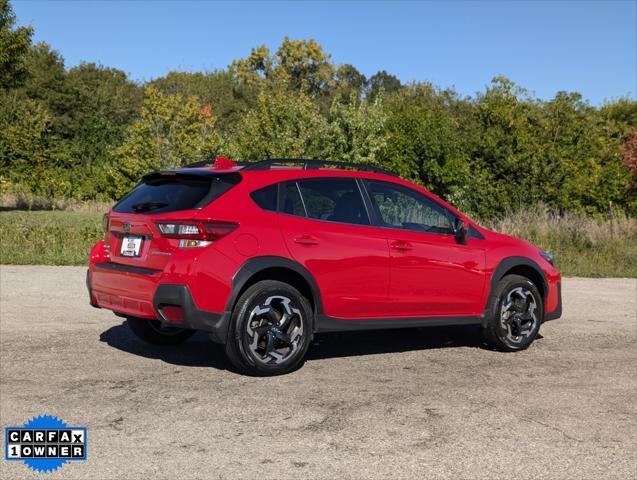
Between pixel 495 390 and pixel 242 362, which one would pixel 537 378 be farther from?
pixel 242 362

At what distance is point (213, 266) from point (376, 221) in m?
A: 1.77

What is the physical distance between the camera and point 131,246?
23.1 ft

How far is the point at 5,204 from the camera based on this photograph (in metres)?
34.8

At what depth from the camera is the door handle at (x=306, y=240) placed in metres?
7.07

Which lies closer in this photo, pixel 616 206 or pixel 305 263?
A: pixel 305 263

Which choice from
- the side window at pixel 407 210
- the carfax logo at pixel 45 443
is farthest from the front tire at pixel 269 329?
the carfax logo at pixel 45 443

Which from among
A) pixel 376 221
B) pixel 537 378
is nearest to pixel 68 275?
pixel 376 221

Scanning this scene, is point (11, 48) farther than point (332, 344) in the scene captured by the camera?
Yes

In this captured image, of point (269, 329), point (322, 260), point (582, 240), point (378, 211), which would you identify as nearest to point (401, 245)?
point (378, 211)

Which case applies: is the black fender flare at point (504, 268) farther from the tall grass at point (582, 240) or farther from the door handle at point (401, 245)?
the tall grass at point (582, 240)

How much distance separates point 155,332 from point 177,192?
1947 mm

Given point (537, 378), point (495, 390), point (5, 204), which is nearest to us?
point (495, 390)

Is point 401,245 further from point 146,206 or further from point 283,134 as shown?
point 283,134

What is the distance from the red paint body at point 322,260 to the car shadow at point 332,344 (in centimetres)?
80
